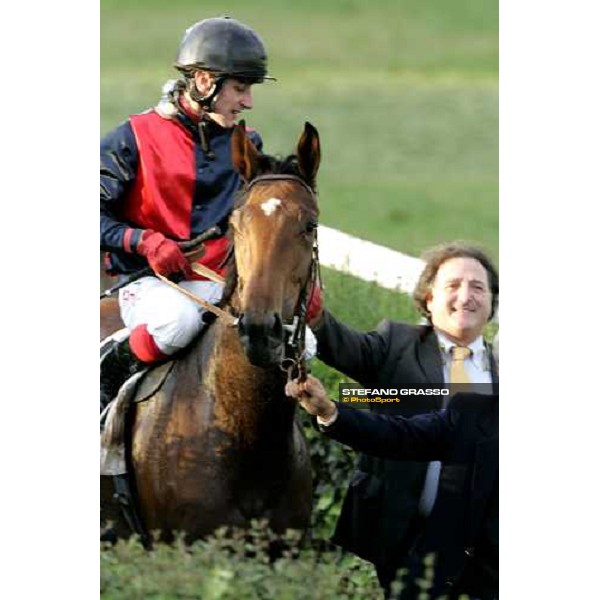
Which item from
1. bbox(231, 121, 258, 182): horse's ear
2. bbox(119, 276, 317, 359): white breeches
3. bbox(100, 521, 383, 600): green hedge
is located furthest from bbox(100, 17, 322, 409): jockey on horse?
bbox(100, 521, 383, 600): green hedge

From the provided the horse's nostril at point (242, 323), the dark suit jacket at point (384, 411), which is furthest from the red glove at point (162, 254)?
the horse's nostril at point (242, 323)

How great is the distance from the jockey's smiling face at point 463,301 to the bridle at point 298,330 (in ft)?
2.79

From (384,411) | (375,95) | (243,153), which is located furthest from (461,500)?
(375,95)

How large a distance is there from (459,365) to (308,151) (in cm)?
123

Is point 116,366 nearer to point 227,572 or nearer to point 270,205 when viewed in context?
point 270,205

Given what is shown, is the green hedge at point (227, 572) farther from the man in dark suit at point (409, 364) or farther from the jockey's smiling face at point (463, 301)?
the jockey's smiling face at point (463, 301)

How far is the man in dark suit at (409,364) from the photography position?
392 inches

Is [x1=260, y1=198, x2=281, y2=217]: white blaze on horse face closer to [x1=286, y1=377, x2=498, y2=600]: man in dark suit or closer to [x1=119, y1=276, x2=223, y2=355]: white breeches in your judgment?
[x1=119, y1=276, x2=223, y2=355]: white breeches

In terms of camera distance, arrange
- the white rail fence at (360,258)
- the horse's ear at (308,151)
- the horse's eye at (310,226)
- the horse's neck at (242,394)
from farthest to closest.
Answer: the white rail fence at (360,258) < the horse's neck at (242,394) < the horse's ear at (308,151) < the horse's eye at (310,226)

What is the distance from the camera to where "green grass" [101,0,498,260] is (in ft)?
33.7

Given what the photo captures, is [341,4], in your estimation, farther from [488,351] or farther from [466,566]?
[466,566]

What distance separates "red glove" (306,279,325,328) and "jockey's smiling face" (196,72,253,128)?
0.79 m

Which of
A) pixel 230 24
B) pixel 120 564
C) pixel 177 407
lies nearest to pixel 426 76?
pixel 230 24

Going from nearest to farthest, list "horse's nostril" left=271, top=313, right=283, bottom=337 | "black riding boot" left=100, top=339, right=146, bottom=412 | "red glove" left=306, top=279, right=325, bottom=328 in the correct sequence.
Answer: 1. "horse's nostril" left=271, top=313, right=283, bottom=337
2. "red glove" left=306, top=279, right=325, bottom=328
3. "black riding boot" left=100, top=339, right=146, bottom=412
